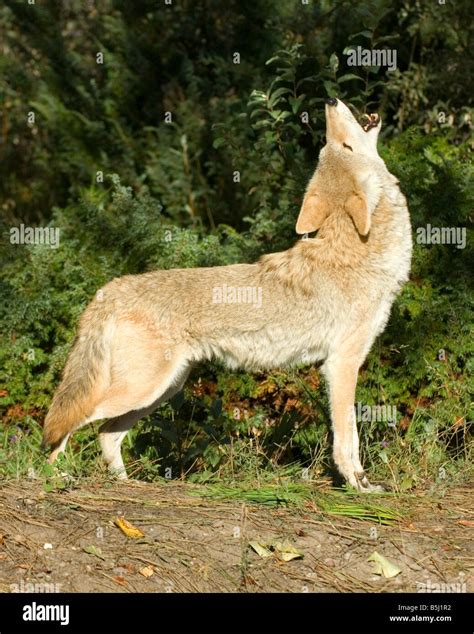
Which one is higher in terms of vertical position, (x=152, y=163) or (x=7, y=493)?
(x=152, y=163)

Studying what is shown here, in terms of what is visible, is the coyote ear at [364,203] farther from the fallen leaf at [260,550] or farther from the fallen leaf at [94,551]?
the fallen leaf at [94,551]

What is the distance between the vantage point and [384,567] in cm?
521

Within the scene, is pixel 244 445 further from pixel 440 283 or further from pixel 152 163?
pixel 152 163

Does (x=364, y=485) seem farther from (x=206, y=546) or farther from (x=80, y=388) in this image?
(x=80, y=388)

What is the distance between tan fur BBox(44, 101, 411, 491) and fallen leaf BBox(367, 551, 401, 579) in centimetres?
105

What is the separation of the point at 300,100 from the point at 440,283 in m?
2.00

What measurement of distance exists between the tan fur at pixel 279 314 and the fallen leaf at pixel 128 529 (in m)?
0.96

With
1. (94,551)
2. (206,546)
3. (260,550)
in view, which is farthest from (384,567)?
(94,551)

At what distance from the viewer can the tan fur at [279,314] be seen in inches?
251

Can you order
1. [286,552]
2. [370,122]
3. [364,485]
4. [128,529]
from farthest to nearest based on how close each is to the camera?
[370,122]
[364,485]
[128,529]
[286,552]

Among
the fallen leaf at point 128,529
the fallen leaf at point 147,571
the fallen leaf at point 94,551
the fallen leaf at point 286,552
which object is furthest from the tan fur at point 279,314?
the fallen leaf at point 147,571

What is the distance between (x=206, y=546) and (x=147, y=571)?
38 cm
